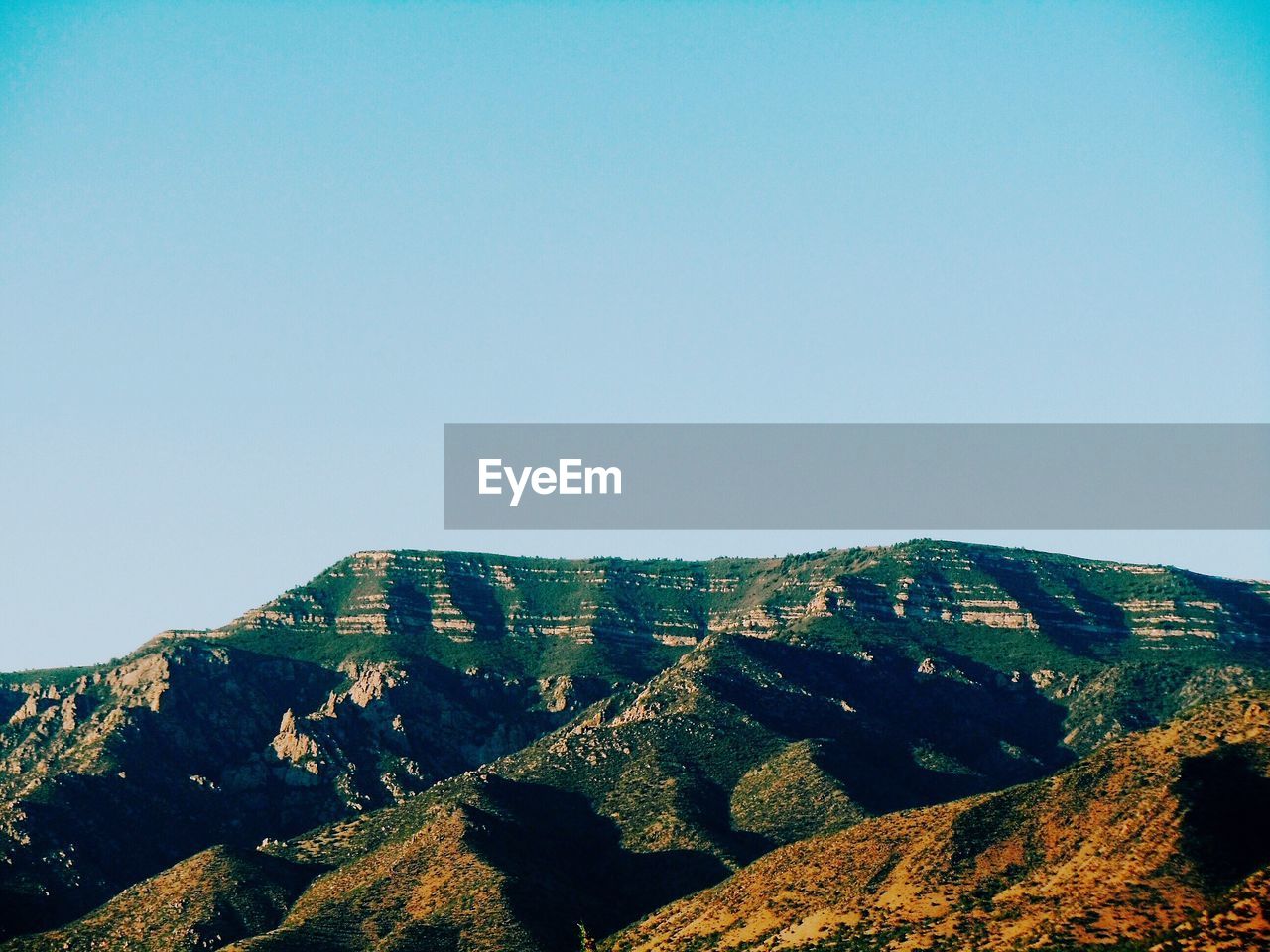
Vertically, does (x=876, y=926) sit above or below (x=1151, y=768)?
below

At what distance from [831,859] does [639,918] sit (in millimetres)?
28041

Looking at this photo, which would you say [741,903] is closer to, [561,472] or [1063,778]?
[1063,778]

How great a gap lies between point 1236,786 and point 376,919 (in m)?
88.9

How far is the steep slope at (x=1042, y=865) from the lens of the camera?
140 m

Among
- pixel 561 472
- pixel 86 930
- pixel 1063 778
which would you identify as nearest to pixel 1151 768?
pixel 1063 778

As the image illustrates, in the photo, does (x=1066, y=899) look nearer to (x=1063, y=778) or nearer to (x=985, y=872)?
(x=985, y=872)

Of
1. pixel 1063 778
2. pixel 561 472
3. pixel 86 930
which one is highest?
pixel 561 472

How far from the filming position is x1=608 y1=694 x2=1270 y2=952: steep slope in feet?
459

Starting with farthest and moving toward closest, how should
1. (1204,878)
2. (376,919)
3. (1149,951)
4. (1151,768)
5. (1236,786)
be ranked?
(376,919)
(1151,768)
(1236,786)
(1204,878)
(1149,951)

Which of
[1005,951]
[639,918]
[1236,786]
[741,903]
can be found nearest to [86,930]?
[639,918]

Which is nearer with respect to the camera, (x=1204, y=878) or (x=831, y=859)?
(x=1204, y=878)

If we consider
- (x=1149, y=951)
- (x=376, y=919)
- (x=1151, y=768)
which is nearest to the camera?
(x=1149, y=951)

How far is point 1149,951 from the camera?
420ft

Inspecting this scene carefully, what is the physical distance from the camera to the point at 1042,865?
155 metres
